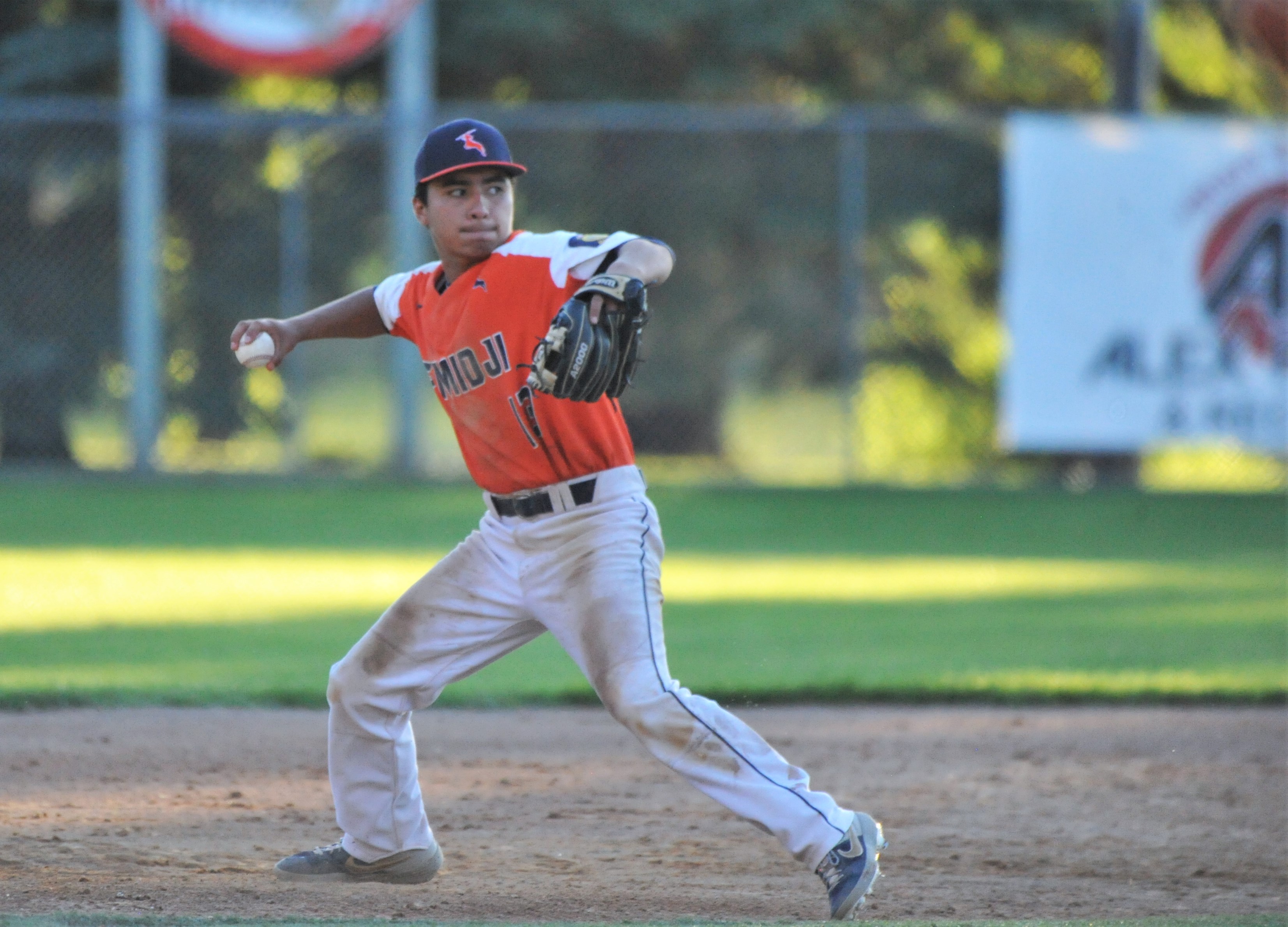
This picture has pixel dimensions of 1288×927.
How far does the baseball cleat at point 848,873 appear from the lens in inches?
141

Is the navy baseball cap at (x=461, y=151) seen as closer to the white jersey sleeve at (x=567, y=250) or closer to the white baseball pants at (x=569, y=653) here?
the white jersey sleeve at (x=567, y=250)

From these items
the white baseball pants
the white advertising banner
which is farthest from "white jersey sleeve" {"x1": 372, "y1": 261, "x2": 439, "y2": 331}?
the white advertising banner

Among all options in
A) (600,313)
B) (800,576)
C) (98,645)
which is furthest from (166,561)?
(600,313)

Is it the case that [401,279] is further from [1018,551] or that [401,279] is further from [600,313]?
[1018,551]

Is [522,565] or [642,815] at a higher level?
[522,565]

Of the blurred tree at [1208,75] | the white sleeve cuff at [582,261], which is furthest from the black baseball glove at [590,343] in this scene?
the blurred tree at [1208,75]

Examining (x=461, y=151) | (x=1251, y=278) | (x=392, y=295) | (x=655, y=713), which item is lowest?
(x=655, y=713)

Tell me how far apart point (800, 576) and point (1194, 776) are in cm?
390

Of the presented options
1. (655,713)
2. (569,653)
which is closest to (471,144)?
(569,653)

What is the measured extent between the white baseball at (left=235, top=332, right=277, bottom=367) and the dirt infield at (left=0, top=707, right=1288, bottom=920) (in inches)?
49.3

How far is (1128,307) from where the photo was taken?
12312 millimetres

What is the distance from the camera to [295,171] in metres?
13.3

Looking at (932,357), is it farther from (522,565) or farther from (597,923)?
(597,923)

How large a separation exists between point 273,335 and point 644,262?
105 centimetres
